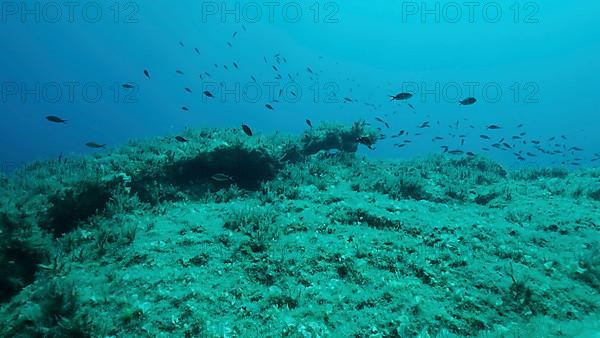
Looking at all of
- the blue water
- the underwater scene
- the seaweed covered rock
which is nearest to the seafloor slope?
the underwater scene

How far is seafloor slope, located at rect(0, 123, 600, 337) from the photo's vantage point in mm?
5145

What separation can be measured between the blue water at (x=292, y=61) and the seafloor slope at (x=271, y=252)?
119386 mm

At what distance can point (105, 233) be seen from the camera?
722 cm

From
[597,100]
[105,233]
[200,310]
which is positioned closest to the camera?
[200,310]

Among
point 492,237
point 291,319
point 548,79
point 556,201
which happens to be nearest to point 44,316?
point 291,319

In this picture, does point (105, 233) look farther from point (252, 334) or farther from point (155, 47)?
point (155, 47)

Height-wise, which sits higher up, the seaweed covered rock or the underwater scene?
the seaweed covered rock

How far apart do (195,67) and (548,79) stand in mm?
172377

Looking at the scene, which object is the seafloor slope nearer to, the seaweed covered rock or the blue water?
the seaweed covered rock

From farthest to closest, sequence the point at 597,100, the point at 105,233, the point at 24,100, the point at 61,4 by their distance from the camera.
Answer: the point at 597,100 < the point at 24,100 < the point at 61,4 < the point at 105,233

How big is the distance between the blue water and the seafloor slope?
11939 cm

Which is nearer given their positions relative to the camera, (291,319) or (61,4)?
(291,319)

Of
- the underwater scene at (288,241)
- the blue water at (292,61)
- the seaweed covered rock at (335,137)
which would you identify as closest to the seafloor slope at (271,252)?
the underwater scene at (288,241)

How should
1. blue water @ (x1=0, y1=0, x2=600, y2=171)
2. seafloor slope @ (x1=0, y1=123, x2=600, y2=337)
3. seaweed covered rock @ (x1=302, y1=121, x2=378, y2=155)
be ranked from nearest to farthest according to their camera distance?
seafloor slope @ (x1=0, y1=123, x2=600, y2=337) → seaweed covered rock @ (x1=302, y1=121, x2=378, y2=155) → blue water @ (x1=0, y1=0, x2=600, y2=171)
